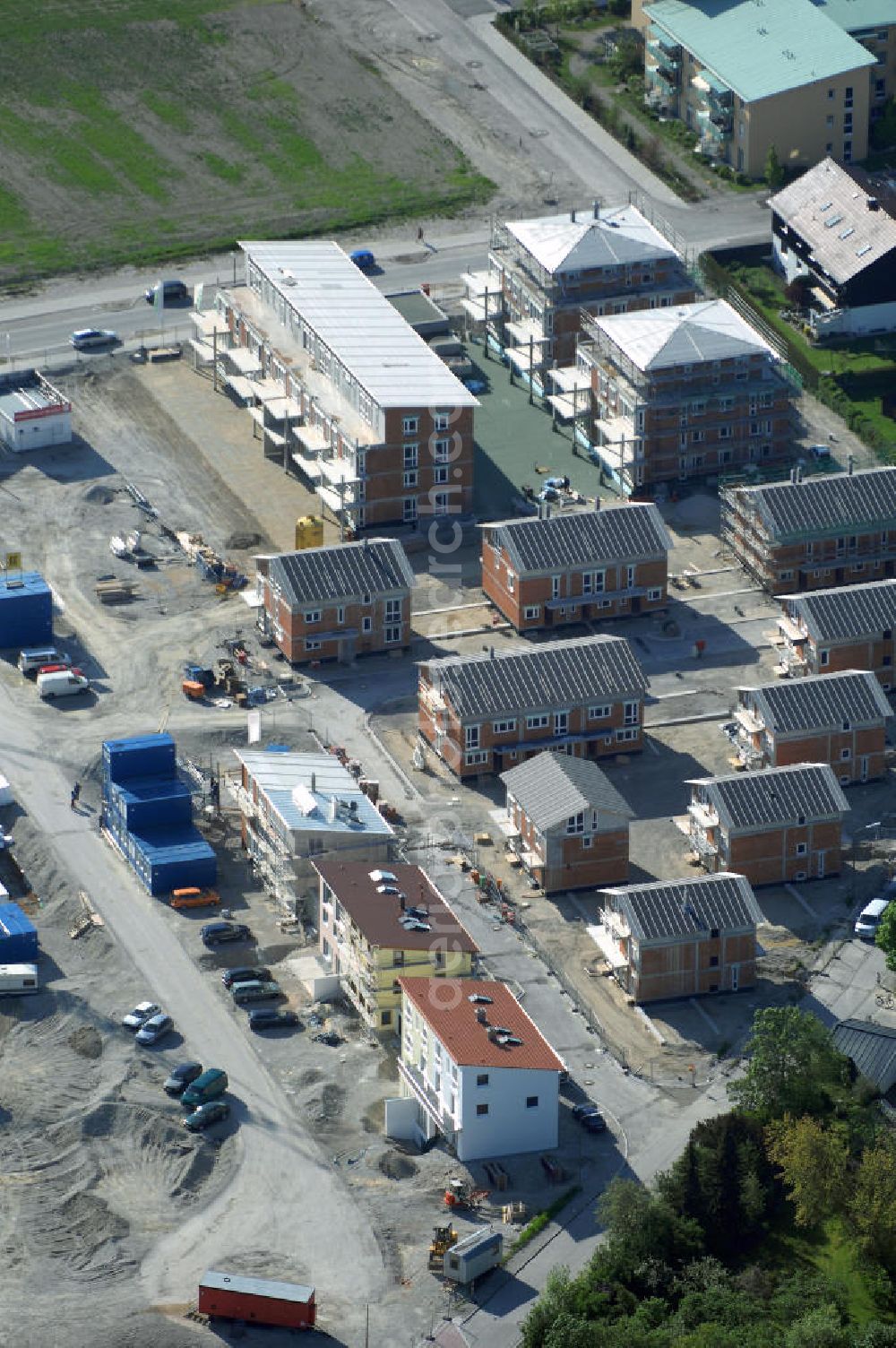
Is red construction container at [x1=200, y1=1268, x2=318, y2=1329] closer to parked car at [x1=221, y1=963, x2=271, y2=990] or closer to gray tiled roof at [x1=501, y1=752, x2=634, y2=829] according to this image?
parked car at [x1=221, y1=963, x2=271, y2=990]

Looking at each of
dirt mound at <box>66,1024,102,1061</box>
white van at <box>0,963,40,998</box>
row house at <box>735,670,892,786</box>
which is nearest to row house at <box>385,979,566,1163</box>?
dirt mound at <box>66,1024,102,1061</box>

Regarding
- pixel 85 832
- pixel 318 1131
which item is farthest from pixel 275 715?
pixel 318 1131

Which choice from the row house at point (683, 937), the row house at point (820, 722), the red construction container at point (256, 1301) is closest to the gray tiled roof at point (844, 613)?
the row house at point (820, 722)

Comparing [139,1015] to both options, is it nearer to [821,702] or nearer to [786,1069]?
[786,1069]

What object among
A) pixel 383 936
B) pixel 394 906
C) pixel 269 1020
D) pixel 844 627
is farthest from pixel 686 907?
pixel 844 627

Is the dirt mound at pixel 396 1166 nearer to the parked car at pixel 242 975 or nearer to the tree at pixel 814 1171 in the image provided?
the parked car at pixel 242 975
